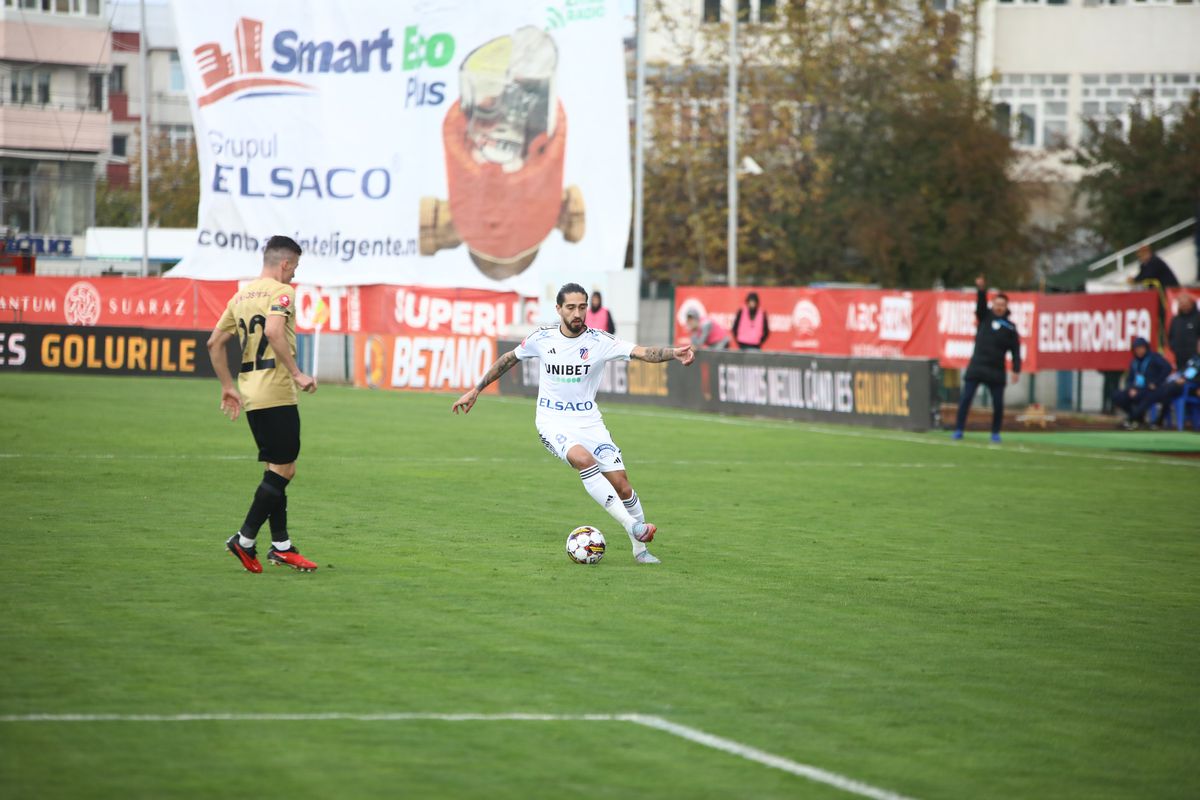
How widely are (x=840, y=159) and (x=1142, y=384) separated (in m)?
27.6

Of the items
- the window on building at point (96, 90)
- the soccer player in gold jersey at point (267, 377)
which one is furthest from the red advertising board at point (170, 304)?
the window on building at point (96, 90)

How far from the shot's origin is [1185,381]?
87.7 feet

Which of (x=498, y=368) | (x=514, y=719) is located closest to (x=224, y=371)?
(x=498, y=368)

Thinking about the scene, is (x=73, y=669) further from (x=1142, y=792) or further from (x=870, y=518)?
(x=870, y=518)

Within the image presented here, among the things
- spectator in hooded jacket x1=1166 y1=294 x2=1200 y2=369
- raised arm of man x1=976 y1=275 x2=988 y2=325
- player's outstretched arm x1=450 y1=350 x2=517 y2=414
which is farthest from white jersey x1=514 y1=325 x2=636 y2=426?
spectator in hooded jacket x1=1166 y1=294 x2=1200 y2=369

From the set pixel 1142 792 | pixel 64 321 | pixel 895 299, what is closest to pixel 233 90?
pixel 64 321

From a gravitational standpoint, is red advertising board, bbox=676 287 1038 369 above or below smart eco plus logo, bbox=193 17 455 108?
below

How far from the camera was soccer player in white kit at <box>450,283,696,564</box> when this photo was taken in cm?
1205

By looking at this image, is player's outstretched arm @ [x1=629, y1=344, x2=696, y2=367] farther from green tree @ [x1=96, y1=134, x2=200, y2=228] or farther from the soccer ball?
green tree @ [x1=96, y1=134, x2=200, y2=228]

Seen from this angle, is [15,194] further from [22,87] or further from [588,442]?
[588,442]

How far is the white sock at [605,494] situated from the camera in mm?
11984

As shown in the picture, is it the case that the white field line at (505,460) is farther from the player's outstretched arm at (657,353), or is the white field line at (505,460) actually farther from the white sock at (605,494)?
the player's outstretched arm at (657,353)

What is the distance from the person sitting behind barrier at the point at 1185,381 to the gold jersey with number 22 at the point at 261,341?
1920 centimetres

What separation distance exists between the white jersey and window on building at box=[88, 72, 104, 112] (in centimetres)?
7225
